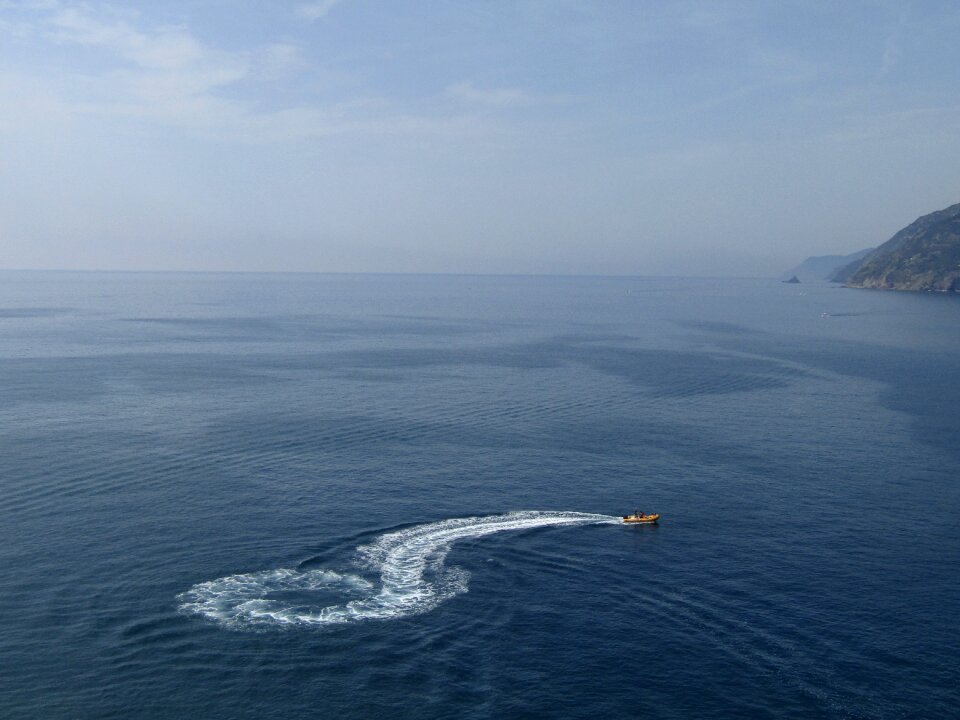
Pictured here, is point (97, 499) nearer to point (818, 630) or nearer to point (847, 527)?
point (818, 630)

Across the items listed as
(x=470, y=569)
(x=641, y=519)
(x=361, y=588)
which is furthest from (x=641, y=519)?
(x=361, y=588)

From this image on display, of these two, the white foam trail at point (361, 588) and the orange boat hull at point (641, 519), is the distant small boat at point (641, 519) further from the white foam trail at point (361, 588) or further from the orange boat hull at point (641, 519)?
the white foam trail at point (361, 588)

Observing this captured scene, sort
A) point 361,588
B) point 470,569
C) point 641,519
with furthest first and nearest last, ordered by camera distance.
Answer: point 641,519 → point 470,569 → point 361,588

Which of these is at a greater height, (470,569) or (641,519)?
(641,519)

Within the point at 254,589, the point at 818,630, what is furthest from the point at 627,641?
the point at 254,589

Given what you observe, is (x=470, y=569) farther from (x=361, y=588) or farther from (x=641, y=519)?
(x=641, y=519)

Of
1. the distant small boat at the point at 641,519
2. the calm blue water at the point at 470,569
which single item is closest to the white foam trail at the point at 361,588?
the calm blue water at the point at 470,569

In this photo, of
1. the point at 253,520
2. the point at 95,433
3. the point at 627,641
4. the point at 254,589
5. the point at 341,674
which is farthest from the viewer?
the point at 95,433

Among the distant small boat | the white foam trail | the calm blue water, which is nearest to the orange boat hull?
the distant small boat
